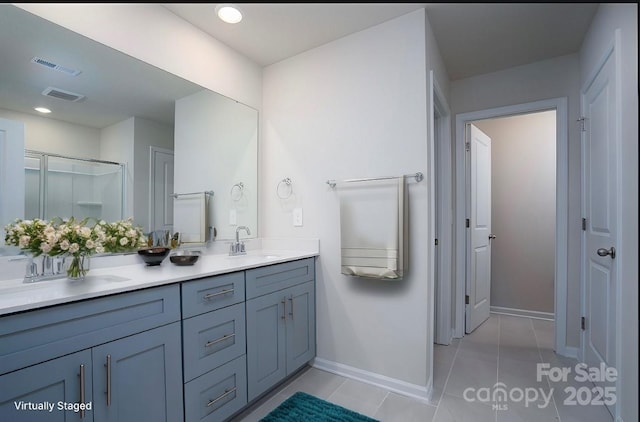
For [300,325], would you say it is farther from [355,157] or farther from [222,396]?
[355,157]

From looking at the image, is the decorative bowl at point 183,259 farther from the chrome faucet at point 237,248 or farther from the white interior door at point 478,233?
the white interior door at point 478,233

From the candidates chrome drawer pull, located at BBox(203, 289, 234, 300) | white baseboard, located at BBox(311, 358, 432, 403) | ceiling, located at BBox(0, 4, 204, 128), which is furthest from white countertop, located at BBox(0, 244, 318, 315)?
white baseboard, located at BBox(311, 358, 432, 403)

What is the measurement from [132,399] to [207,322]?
1.37ft

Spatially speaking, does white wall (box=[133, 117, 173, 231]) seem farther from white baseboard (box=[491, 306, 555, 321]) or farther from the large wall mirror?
white baseboard (box=[491, 306, 555, 321])

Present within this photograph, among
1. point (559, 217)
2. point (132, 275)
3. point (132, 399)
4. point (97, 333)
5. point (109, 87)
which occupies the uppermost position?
point (109, 87)

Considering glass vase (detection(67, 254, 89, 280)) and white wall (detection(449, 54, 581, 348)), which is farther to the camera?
white wall (detection(449, 54, 581, 348))

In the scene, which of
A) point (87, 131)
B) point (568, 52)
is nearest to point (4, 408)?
point (87, 131)

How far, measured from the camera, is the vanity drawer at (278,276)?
191 cm

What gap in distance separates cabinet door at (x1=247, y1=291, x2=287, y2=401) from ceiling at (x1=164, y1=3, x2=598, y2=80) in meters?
1.76

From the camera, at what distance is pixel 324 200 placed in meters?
2.44

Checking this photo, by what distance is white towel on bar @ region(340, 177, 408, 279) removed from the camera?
2.05 m

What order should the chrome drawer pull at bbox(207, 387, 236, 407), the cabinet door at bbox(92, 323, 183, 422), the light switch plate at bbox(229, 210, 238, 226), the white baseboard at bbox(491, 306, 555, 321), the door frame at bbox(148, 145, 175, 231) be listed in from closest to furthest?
the cabinet door at bbox(92, 323, 183, 422), the chrome drawer pull at bbox(207, 387, 236, 407), the door frame at bbox(148, 145, 175, 231), the light switch plate at bbox(229, 210, 238, 226), the white baseboard at bbox(491, 306, 555, 321)

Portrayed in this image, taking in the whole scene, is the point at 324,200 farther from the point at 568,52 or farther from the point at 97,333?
the point at 568,52

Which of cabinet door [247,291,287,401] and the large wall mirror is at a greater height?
the large wall mirror
